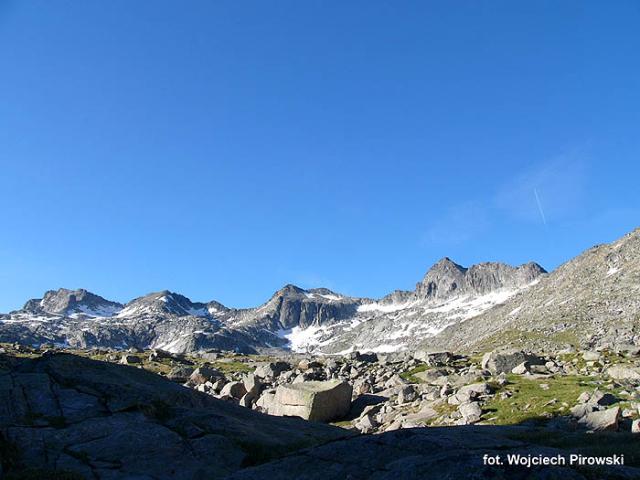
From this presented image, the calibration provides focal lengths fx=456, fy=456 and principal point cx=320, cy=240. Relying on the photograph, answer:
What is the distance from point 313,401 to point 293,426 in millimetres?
18278

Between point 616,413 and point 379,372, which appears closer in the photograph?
point 616,413

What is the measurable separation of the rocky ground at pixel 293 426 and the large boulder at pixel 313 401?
112 mm

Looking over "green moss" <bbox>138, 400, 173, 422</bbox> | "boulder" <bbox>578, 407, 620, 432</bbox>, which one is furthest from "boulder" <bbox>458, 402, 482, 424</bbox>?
"green moss" <bbox>138, 400, 173, 422</bbox>

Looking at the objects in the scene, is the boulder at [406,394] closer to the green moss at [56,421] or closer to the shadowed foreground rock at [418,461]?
the shadowed foreground rock at [418,461]

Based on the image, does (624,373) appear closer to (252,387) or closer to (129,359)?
(252,387)

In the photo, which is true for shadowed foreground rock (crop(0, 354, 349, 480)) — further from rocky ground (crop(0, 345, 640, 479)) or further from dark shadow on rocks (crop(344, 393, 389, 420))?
dark shadow on rocks (crop(344, 393, 389, 420))

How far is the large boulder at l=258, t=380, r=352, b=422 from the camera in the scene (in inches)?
1662

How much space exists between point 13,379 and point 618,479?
2579 cm

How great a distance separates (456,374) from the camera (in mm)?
53438

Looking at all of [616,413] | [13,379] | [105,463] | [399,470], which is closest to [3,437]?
[105,463]

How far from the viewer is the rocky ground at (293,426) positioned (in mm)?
12469

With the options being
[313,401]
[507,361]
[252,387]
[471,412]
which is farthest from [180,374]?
[471,412]

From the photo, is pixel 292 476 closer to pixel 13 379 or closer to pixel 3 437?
pixel 3 437

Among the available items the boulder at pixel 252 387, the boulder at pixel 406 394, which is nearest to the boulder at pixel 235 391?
the boulder at pixel 252 387
